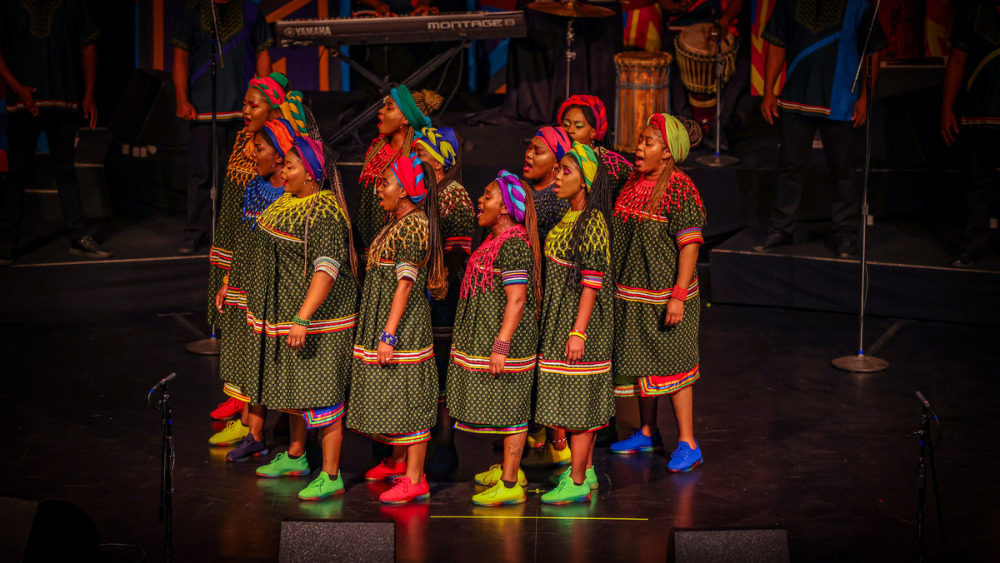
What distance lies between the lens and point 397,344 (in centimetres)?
470

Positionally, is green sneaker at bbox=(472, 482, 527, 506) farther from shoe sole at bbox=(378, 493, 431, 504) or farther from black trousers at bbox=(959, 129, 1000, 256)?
black trousers at bbox=(959, 129, 1000, 256)

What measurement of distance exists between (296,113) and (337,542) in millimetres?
2057

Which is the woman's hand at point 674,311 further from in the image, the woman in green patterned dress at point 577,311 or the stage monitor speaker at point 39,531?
the stage monitor speaker at point 39,531

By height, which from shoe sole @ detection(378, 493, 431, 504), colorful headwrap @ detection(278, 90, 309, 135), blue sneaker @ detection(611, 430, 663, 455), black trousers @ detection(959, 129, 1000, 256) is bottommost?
shoe sole @ detection(378, 493, 431, 504)

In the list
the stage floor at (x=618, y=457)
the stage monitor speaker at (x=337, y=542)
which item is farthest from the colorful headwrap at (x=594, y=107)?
the stage monitor speaker at (x=337, y=542)

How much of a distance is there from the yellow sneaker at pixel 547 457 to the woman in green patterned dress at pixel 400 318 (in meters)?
A: 0.73

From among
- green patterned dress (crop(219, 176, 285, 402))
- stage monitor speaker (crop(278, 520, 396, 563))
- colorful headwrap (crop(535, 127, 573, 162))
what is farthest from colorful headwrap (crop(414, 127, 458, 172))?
stage monitor speaker (crop(278, 520, 396, 563))

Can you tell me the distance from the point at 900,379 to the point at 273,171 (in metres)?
3.75

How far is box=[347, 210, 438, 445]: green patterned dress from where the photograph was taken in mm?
4641

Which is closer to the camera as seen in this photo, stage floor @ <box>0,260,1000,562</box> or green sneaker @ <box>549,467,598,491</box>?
stage floor @ <box>0,260,1000,562</box>

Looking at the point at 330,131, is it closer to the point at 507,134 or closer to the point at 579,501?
the point at 507,134

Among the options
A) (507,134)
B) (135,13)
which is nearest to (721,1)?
(507,134)

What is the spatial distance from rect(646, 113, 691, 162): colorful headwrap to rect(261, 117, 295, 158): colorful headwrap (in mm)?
1551

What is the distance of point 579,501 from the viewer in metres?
4.89
